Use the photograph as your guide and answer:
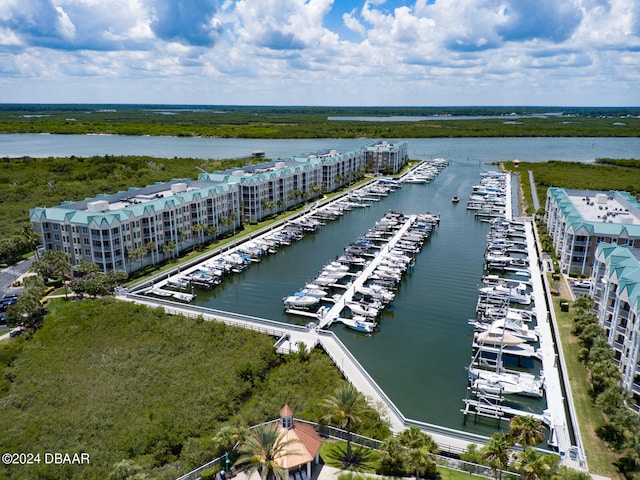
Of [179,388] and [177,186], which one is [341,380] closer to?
[179,388]

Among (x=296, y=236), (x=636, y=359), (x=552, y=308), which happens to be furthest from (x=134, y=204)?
(x=636, y=359)

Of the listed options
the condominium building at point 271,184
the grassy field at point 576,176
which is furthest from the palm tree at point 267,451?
the grassy field at point 576,176

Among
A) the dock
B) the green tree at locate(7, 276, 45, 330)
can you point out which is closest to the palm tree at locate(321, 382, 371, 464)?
the dock

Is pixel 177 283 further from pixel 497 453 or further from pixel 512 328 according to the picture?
pixel 497 453

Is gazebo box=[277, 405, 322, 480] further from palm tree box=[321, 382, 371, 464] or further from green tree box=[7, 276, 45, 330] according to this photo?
green tree box=[7, 276, 45, 330]

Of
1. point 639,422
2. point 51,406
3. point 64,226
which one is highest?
point 64,226

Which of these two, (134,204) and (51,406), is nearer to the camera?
(51,406)

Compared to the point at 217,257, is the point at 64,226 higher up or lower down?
higher up

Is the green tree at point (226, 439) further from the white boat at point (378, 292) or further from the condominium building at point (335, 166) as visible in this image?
the condominium building at point (335, 166)
